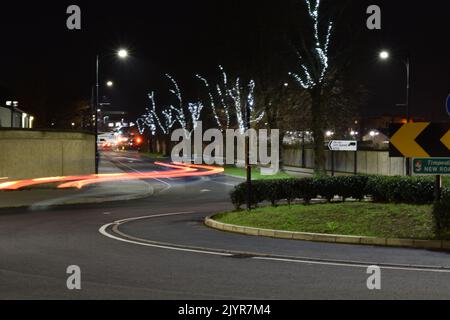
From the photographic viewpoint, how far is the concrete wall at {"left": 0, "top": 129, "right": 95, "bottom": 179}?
3572 cm

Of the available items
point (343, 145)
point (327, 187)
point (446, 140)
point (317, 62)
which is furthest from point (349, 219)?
point (317, 62)

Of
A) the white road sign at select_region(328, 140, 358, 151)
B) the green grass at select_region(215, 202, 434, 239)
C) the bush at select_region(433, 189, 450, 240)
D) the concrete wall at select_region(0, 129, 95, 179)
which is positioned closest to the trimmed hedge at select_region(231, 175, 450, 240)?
the green grass at select_region(215, 202, 434, 239)

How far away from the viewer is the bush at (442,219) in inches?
555

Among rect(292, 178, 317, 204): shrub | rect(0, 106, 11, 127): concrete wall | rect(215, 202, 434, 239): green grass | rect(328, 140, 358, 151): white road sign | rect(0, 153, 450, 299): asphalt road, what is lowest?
rect(0, 153, 450, 299): asphalt road

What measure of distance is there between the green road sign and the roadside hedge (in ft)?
7.77

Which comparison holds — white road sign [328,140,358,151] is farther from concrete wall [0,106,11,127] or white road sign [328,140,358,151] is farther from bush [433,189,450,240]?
concrete wall [0,106,11,127]

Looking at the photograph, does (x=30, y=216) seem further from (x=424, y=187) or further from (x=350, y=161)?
(x=350, y=161)

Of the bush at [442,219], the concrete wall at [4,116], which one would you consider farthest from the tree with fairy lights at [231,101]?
the bush at [442,219]

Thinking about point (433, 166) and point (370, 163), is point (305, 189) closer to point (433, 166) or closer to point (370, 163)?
point (433, 166)

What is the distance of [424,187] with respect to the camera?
17.5 meters

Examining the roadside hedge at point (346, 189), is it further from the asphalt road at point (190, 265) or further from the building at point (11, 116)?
the building at point (11, 116)

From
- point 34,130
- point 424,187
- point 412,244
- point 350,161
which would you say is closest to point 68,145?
point 34,130

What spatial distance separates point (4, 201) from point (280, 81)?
28.3 m

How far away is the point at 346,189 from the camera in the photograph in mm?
19906
